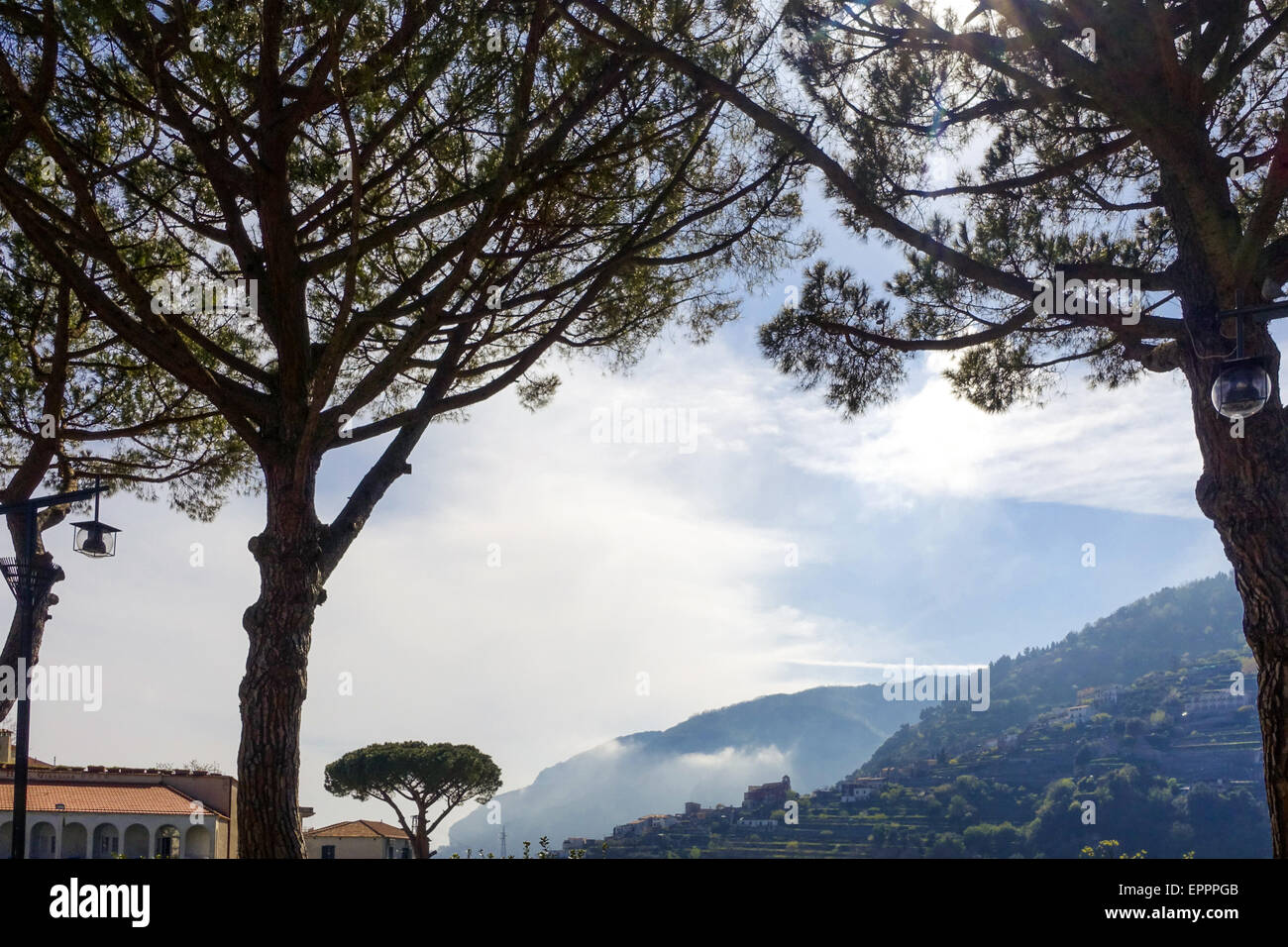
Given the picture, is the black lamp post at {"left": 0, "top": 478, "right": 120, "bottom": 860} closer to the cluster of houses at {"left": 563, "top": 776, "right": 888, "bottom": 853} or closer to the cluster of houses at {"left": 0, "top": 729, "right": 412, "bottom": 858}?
the cluster of houses at {"left": 563, "top": 776, "right": 888, "bottom": 853}

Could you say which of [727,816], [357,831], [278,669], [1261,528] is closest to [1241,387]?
[1261,528]

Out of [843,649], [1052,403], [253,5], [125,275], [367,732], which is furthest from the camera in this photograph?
[843,649]

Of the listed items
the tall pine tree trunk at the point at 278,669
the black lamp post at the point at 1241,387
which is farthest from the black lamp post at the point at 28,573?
the black lamp post at the point at 1241,387

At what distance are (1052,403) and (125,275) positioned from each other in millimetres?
6051

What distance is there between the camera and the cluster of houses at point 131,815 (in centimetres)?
2475

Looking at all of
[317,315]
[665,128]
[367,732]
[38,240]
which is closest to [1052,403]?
[665,128]

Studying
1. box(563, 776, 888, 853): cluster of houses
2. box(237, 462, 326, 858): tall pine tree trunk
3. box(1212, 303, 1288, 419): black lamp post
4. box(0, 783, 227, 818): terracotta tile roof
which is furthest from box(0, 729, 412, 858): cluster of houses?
box(1212, 303, 1288, 419): black lamp post

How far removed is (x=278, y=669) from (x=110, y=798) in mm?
24949

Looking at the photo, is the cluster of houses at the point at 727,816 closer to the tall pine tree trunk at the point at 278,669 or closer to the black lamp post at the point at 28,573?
the black lamp post at the point at 28,573

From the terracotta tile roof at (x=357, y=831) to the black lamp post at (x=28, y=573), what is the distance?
2074cm
